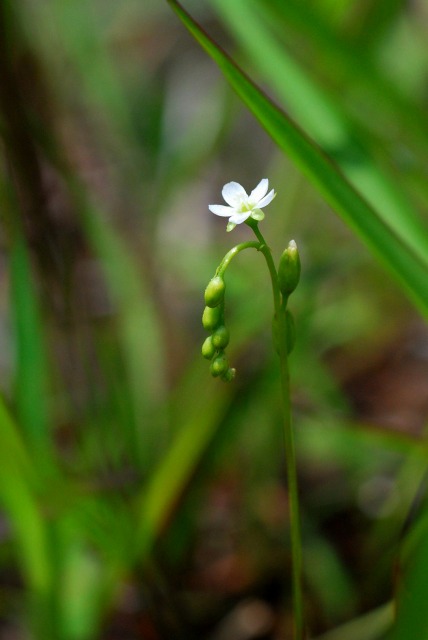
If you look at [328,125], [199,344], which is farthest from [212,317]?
[199,344]

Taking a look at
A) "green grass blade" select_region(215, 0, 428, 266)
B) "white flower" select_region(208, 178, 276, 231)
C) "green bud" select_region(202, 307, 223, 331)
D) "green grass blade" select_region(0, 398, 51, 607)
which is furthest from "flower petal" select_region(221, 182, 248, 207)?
"green grass blade" select_region(0, 398, 51, 607)

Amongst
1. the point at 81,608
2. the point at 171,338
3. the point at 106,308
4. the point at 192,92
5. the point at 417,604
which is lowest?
the point at 417,604

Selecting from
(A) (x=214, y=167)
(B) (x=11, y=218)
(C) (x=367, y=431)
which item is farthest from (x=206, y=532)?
(A) (x=214, y=167)

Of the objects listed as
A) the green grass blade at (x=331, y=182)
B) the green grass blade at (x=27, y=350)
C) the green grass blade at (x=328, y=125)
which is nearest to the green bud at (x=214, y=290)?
the green grass blade at (x=331, y=182)

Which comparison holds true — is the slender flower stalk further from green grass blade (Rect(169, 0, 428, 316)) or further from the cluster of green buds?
green grass blade (Rect(169, 0, 428, 316))

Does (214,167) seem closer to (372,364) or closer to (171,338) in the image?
(171,338)

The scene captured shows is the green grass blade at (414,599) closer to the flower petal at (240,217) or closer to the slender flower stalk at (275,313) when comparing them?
the slender flower stalk at (275,313)

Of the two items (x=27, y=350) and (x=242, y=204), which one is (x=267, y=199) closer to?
(x=242, y=204)
